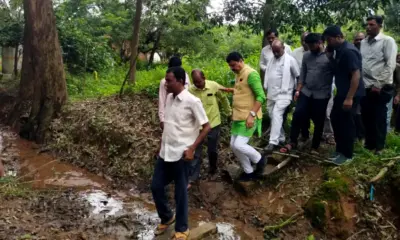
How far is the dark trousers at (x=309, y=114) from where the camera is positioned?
6.00m

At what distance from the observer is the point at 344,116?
5570 millimetres

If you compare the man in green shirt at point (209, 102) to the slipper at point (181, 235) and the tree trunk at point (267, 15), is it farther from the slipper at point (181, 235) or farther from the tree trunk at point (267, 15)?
the tree trunk at point (267, 15)

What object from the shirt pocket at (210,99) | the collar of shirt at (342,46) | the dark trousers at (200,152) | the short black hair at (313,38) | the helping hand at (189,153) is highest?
the short black hair at (313,38)

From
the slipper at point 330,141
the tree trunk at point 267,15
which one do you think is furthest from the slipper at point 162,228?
the tree trunk at point 267,15

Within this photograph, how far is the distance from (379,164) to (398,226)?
86 centimetres

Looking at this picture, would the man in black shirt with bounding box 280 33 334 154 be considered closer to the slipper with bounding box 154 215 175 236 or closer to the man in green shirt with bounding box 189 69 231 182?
the man in green shirt with bounding box 189 69 231 182

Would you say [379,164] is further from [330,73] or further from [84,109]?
[84,109]

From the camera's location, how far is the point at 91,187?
6.92 meters

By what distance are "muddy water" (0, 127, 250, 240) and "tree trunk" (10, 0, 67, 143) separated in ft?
1.69

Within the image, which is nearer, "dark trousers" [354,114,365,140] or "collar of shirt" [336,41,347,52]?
"collar of shirt" [336,41,347,52]

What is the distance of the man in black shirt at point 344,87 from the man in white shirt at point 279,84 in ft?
2.19

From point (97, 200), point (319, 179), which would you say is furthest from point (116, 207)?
point (319, 179)

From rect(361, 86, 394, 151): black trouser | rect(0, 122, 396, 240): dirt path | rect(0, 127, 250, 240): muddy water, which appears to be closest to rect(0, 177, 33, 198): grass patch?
rect(0, 122, 396, 240): dirt path

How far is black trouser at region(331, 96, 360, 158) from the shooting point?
5.57 meters
